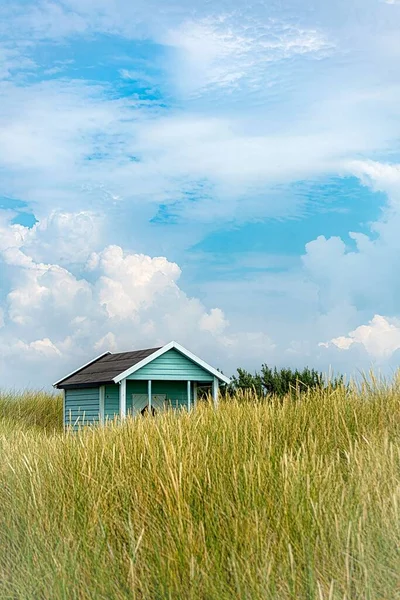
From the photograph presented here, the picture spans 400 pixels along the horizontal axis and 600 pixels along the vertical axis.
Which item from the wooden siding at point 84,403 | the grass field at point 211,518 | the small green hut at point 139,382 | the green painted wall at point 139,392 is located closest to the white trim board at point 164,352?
the small green hut at point 139,382

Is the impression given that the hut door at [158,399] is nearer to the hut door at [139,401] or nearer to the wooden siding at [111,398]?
the hut door at [139,401]

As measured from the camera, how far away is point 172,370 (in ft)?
62.4

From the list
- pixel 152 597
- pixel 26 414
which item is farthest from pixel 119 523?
pixel 26 414

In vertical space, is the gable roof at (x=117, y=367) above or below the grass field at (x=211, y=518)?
above

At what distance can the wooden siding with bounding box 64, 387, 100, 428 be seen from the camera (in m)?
19.7

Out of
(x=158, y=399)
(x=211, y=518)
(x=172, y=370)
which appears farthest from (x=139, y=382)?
(x=211, y=518)

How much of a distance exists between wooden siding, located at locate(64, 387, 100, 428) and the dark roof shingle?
0.33 m

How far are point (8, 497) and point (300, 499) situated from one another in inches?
134

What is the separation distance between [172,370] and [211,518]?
13814 millimetres

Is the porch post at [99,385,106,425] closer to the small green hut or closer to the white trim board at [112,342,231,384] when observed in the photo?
the small green hut

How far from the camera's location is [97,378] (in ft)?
63.1

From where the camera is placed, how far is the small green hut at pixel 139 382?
60.8ft

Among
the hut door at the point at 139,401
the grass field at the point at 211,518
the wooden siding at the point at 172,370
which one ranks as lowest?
the grass field at the point at 211,518

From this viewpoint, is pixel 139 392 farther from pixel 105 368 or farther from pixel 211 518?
pixel 211 518
